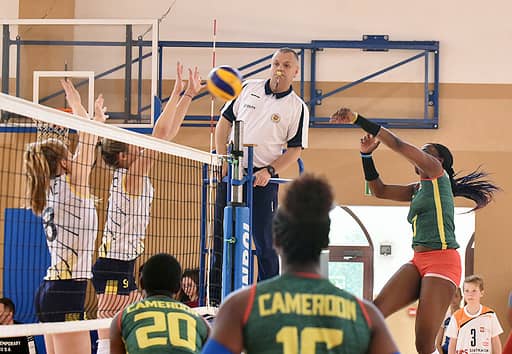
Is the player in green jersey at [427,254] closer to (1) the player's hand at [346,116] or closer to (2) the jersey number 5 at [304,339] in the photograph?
(1) the player's hand at [346,116]

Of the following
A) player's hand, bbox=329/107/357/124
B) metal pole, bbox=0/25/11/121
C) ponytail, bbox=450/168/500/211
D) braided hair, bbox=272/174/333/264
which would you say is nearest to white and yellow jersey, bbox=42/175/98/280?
player's hand, bbox=329/107/357/124

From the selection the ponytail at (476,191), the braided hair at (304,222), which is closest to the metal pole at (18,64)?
the ponytail at (476,191)

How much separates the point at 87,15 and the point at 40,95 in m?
2.57

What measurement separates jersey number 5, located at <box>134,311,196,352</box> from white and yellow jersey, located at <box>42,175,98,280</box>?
1535 millimetres

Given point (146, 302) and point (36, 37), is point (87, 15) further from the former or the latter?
point (146, 302)

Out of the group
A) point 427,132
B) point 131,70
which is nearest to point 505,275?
point 427,132

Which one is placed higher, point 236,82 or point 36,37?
point 36,37

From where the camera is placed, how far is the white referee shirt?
7730mm

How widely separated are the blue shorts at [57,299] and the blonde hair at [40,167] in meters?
0.50

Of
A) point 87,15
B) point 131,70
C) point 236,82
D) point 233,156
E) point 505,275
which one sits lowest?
point 505,275

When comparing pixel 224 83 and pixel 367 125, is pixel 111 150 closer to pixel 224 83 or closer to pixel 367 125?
pixel 224 83

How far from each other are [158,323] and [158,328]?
0.03 metres

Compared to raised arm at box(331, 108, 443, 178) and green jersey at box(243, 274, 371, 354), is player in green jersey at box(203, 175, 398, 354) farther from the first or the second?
raised arm at box(331, 108, 443, 178)

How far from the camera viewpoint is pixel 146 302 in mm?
4691
